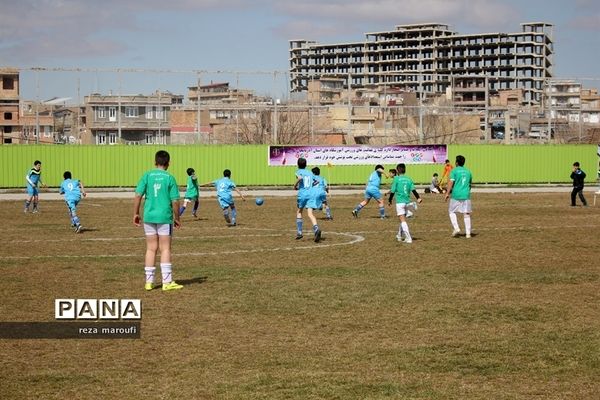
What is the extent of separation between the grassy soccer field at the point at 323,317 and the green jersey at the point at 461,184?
1.24m

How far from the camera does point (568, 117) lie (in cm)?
8012

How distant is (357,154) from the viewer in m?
64.8

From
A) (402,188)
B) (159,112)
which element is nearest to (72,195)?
(402,188)

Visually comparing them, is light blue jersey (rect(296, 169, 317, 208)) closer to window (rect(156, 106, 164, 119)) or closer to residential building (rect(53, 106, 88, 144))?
residential building (rect(53, 106, 88, 144))

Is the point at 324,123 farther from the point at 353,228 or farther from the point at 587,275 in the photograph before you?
the point at 587,275

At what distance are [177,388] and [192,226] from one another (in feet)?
74.7

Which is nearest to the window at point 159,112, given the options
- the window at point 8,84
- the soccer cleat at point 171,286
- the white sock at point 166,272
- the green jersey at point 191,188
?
the green jersey at point 191,188

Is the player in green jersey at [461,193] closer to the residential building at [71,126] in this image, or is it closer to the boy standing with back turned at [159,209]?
the boy standing with back turned at [159,209]

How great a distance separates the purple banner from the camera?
63812 millimetres

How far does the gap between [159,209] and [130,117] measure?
179 ft

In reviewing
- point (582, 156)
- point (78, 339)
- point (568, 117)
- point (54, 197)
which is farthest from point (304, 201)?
point (568, 117)

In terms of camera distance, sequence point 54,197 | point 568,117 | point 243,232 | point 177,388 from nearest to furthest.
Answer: point 177,388 → point 243,232 → point 54,197 → point 568,117

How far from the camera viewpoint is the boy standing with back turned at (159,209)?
1681 centimetres

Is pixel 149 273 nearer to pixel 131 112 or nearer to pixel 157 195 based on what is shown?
pixel 157 195
